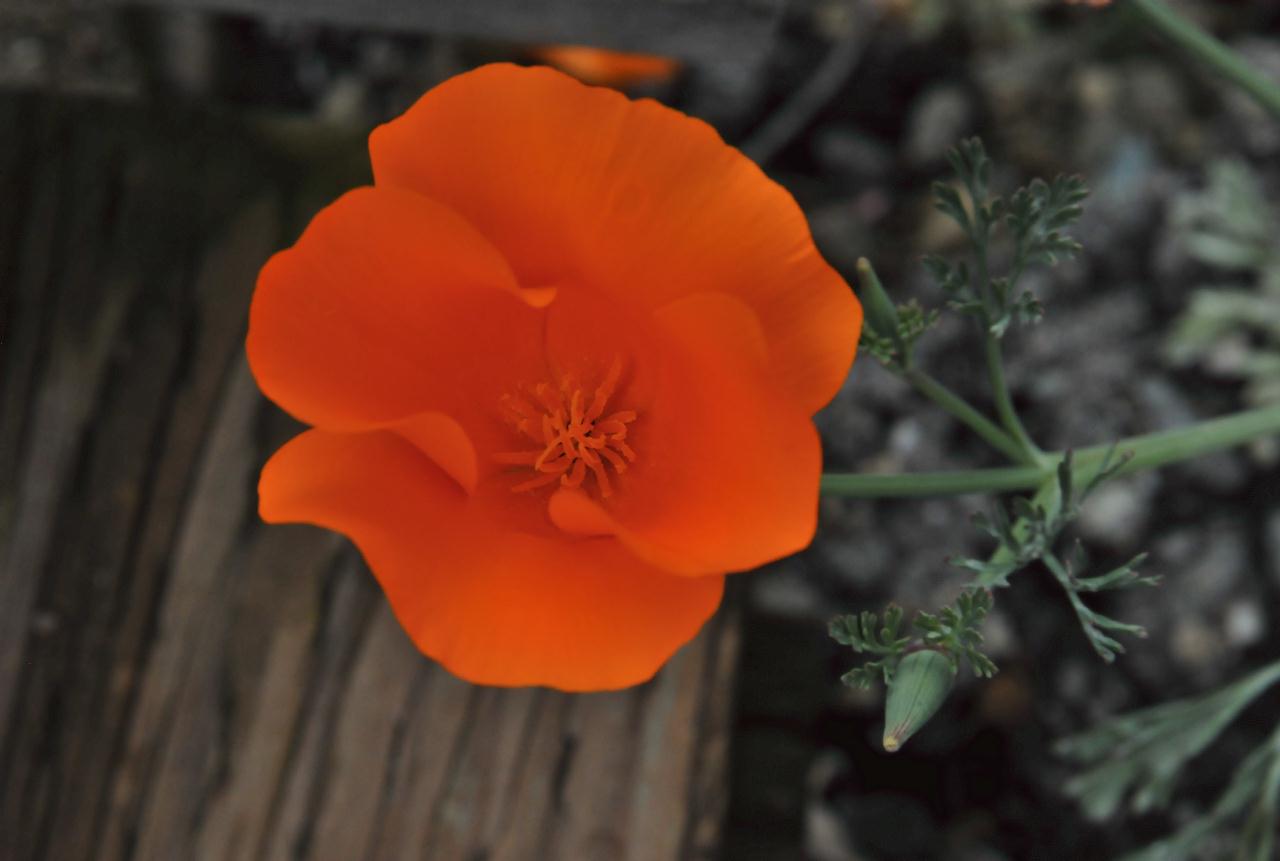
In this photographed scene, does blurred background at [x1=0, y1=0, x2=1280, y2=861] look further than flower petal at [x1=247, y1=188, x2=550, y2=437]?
Yes

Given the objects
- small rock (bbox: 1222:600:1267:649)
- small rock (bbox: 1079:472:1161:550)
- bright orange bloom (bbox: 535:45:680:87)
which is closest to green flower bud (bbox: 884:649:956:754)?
small rock (bbox: 1079:472:1161:550)

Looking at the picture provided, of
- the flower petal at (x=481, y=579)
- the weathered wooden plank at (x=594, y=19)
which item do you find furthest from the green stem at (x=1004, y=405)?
the weathered wooden plank at (x=594, y=19)

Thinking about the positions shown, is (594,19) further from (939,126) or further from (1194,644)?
(1194,644)

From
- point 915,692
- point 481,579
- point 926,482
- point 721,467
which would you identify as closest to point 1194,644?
point 926,482

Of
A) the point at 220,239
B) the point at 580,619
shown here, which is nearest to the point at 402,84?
the point at 220,239

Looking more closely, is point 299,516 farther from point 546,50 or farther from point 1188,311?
point 1188,311

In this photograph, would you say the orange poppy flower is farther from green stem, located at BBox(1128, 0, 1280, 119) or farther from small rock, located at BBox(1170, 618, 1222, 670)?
small rock, located at BBox(1170, 618, 1222, 670)
